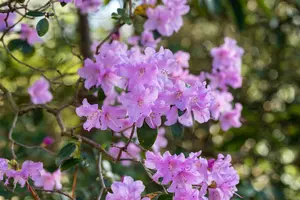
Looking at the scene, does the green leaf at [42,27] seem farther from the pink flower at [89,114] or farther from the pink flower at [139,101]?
the pink flower at [139,101]

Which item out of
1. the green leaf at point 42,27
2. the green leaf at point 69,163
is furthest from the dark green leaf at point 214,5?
the green leaf at point 69,163

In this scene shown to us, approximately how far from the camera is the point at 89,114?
47.0 inches

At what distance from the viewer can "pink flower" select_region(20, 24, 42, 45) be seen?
5.57ft

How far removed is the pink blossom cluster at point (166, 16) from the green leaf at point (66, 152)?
1.66ft

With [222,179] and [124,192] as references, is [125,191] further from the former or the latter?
[222,179]

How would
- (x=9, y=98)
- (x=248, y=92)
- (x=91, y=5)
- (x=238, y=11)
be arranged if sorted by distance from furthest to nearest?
(x=248, y=92), (x=238, y=11), (x=91, y=5), (x=9, y=98)

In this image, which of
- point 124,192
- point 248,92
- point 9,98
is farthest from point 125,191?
point 248,92

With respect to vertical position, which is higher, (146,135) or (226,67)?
(146,135)

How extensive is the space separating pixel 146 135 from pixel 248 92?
6.18ft

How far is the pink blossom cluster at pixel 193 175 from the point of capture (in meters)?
1.10

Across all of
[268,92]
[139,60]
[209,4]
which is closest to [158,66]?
[139,60]

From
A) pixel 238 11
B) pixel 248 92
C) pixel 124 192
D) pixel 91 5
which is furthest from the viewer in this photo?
pixel 248 92

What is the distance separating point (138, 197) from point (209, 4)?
4.24ft

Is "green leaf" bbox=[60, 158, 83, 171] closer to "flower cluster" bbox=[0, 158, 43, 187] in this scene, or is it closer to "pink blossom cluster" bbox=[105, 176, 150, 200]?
"flower cluster" bbox=[0, 158, 43, 187]
